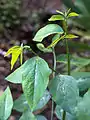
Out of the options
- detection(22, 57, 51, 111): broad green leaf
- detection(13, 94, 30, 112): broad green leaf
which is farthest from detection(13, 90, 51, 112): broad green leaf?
detection(22, 57, 51, 111): broad green leaf

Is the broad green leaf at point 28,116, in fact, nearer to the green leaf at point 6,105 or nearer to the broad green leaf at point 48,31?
the green leaf at point 6,105

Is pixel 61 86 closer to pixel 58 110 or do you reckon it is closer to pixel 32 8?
pixel 58 110

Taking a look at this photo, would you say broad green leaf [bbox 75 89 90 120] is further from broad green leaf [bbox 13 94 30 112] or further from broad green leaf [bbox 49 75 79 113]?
broad green leaf [bbox 13 94 30 112]

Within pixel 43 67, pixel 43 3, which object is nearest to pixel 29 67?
pixel 43 67

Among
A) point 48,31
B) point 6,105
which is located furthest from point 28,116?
point 48,31

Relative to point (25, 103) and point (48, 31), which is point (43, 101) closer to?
point (25, 103)
